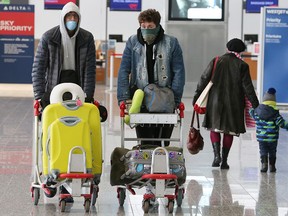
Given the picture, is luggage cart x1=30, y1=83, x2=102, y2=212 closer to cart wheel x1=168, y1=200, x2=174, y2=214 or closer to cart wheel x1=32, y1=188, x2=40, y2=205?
cart wheel x1=32, y1=188, x2=40, y2=205

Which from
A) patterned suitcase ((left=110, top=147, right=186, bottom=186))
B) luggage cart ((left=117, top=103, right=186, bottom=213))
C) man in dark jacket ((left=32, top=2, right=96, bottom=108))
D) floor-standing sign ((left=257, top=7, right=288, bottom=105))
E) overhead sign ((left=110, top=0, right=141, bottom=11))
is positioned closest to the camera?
luggage cart ((left=117, top=103, right=186, bottom=213))

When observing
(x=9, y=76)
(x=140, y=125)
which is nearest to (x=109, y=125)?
(x=140, y=125)

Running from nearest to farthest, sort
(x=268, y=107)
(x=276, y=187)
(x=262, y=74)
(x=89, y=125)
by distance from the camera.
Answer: (x=89, y=125) → (x=276, y=187) → (x=268, y=107) → (x=262, y=74)

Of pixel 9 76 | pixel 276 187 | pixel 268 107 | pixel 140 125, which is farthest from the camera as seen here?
pixel 9 76

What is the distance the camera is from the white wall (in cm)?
3844

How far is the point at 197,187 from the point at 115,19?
97.8ft

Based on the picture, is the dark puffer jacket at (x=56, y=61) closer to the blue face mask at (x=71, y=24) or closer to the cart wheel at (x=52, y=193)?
the blue face mask at (x=71, y=24)

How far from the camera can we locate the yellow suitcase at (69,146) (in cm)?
781

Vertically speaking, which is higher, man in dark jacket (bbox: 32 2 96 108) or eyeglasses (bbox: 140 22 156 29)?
eyeglasses (bbox: 140 22 156 29)

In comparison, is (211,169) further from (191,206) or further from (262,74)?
(262,74)

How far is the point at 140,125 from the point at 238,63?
9.22ft

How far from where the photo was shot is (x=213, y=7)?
24.2 m

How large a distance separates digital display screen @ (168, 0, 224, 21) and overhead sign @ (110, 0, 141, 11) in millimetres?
10750

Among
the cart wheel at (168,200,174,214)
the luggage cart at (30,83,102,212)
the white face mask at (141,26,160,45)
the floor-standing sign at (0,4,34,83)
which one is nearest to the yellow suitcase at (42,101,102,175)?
the luggage cart at (30,83,102,212)
